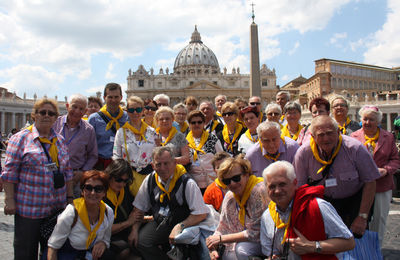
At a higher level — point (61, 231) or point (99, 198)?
point (99, 198)

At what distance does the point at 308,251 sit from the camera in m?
2.34

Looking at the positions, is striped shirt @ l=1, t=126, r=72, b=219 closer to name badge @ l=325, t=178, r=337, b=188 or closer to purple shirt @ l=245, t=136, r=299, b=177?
purple shirt @ l=245, t=136, r=299, b=177

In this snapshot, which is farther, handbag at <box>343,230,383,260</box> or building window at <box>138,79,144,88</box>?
building window at <box>138,79,144,88</box>

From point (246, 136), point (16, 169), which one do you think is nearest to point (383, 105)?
point (246, 136)

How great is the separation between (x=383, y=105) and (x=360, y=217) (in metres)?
40.6

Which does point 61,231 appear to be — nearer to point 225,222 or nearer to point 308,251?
point 225,222

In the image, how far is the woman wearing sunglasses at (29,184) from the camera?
10.1ft

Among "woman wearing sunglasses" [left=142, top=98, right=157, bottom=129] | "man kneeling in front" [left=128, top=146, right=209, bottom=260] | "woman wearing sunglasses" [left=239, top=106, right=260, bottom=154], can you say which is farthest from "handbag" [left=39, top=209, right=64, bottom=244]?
"woman wearing sunglasses" [left=239, top=106, right=260, bottom=154]

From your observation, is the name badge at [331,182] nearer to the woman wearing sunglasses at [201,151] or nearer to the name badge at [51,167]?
the woman wearing sunglasses at [201,151]

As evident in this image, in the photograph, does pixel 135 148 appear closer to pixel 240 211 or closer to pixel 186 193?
pixel 186 193

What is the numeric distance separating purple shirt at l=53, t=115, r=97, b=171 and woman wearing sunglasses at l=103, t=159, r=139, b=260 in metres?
0.61


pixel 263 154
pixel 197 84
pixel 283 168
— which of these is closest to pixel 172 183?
pixel 263 154

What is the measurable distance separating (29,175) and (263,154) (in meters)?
2.34

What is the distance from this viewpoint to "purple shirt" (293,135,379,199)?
9.18 feet
